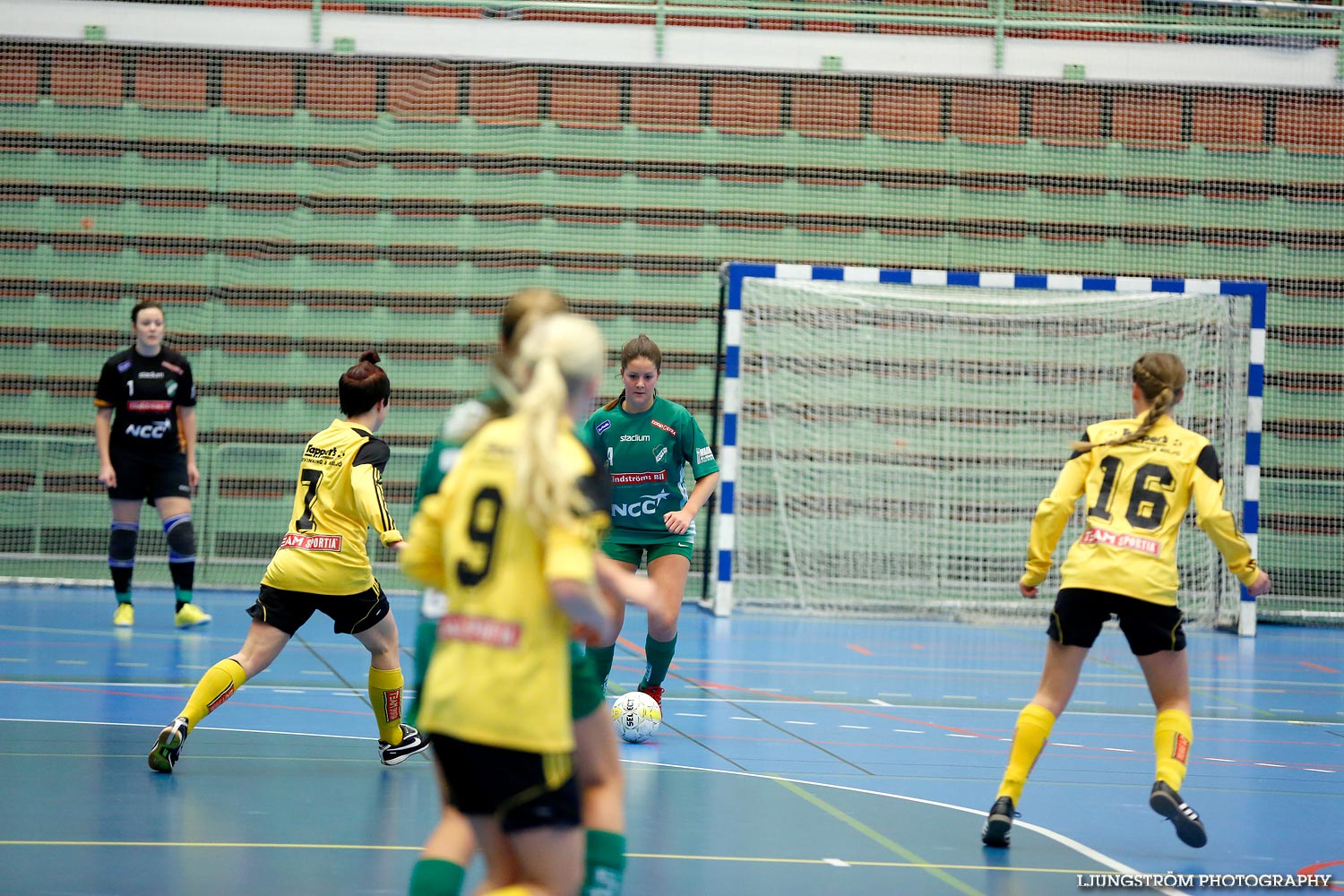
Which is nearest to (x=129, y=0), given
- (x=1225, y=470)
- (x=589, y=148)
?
(x=589, y=148)

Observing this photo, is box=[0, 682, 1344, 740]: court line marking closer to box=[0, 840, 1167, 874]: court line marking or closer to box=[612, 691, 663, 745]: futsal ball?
box=[612, 691, 663, 745]: futsal ball

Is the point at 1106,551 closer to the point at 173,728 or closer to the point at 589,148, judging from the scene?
the point at 173,728

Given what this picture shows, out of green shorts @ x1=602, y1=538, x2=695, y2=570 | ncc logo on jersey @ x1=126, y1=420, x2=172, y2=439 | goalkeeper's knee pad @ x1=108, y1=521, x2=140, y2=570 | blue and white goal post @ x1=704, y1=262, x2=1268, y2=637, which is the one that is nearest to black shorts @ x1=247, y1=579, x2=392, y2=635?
green shorts @ x1=602, y1=538, x2=695, y2=570

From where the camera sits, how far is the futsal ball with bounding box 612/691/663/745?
19.6 feet

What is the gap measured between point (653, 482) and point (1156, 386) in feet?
8.02

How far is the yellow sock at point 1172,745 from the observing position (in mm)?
4316

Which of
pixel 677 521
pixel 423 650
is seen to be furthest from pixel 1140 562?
pixel 423 650

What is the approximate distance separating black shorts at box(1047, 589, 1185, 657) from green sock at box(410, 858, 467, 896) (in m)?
2.47

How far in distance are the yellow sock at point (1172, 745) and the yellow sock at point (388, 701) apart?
2807 millimetres

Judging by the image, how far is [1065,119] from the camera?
13.8 m

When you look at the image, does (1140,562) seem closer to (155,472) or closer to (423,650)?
(423,650)

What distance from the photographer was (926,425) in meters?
12.7

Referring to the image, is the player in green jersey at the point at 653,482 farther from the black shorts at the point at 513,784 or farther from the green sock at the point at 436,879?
the black shorts at the point at 513,784

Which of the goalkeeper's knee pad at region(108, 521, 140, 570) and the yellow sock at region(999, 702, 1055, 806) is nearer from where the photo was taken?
the yellow sock at region(999, 702, 1055, 806)
